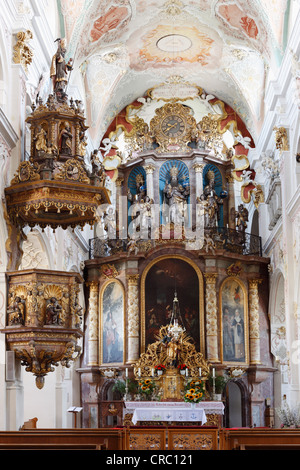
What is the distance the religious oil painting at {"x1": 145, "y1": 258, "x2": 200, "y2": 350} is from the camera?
21.0 m

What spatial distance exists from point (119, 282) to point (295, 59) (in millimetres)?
8909

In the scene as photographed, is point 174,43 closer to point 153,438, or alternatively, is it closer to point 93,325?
point 93,325

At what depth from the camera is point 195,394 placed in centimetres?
1634

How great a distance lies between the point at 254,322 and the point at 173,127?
7.13 metres

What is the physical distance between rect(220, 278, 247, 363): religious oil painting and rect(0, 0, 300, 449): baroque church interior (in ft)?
Result: 0.14

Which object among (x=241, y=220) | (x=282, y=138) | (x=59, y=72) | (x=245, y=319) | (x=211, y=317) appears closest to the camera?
(x=59, y=72)

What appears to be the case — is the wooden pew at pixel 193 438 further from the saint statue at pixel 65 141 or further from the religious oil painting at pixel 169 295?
the religious oil painting at pixel 169 295

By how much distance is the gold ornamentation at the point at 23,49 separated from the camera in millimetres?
13836

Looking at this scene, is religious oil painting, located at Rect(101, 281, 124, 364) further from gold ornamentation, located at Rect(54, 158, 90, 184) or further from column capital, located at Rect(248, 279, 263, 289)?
gold ornamentation, located at Rect(54, 158, 90, 184)

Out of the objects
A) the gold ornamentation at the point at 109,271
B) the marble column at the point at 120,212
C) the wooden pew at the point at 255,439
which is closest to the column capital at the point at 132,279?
the gold ornamentation at the point at 109,271

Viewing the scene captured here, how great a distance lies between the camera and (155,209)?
22.8m

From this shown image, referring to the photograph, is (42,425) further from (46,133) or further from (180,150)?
(180,150)

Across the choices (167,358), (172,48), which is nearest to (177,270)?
(167,358)

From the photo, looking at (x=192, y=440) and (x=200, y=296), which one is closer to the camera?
(x=192, y=440)
